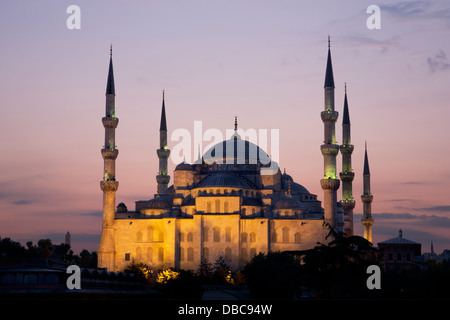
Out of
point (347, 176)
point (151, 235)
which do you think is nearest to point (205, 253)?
point (151, 235)

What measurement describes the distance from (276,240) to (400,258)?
1370 centimetres

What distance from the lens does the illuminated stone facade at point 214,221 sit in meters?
59.9

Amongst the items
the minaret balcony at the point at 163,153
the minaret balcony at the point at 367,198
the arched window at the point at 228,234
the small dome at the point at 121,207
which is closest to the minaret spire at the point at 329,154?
the arched window at the point at 228,234

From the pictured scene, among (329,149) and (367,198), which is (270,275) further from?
(367,198)

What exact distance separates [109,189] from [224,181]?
9027 mm

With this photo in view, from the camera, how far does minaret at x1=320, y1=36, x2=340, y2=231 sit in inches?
2319

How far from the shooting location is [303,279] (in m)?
31.7

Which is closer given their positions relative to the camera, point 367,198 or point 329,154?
point 329,154

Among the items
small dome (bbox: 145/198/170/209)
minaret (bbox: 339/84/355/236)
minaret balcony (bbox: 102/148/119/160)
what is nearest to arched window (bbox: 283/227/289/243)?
minaret (bbox: 339/84/355/236)

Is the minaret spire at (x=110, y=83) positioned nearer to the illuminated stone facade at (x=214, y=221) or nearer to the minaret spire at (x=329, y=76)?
the illuminated stone facade at (x=214, y=221)

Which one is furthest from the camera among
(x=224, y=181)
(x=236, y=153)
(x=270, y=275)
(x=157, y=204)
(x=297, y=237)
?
(x=236, y=153)

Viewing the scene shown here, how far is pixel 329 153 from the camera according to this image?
59.5 m
